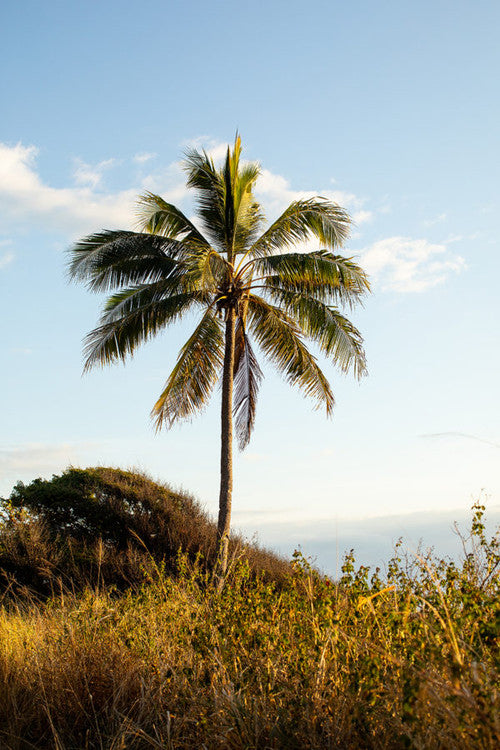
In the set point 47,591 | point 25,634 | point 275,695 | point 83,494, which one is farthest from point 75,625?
point 83,494

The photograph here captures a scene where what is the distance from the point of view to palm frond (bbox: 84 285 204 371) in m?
15.3

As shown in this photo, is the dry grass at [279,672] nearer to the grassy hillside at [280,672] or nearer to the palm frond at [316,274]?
the grassy hillside at [280,672]

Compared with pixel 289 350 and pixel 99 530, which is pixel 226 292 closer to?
pixel 289 350

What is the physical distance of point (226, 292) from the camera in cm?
1595

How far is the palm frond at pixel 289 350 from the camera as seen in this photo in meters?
15.9

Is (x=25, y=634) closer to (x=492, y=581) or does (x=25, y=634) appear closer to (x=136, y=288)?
(x=492, y=581)

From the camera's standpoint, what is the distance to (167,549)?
52.0 feet

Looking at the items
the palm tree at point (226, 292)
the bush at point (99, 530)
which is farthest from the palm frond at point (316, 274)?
the bush at point (99, 530)

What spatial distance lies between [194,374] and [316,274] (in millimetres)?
3737

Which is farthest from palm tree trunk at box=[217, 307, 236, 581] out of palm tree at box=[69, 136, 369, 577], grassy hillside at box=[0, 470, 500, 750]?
grassy hillside at box=[0, 470, 500, 750]

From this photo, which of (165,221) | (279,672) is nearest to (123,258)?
(165,221)

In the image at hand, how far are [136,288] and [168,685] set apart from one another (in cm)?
1245

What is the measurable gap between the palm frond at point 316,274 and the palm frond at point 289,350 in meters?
0.76

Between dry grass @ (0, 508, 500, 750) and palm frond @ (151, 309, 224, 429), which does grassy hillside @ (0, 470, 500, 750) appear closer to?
dry grass @ (0, 508, 500, 750)
